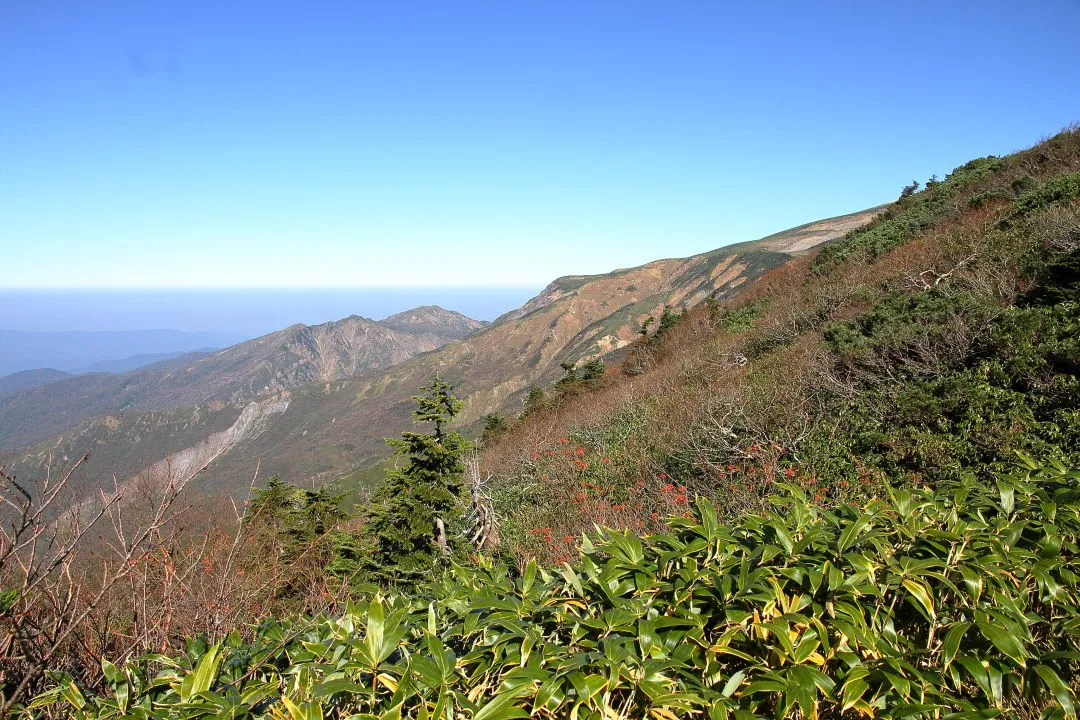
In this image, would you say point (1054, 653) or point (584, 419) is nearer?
point (1054, 653)

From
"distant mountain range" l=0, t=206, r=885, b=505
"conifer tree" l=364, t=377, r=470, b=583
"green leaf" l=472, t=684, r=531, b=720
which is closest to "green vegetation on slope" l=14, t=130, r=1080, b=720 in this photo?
"green leaf" l=472, t=684, r=531, b=720

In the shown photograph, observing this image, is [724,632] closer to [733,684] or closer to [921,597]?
[733,684]

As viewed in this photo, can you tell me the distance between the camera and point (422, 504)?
29.9ft

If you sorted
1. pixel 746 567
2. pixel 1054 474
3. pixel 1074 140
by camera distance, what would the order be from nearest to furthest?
pixel 746 567 → pixel 1054 474 → pixel 1074 140

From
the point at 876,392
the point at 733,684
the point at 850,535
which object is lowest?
the point at 876,392

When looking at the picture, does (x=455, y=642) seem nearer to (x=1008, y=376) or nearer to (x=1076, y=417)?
(x=1076, y=417)

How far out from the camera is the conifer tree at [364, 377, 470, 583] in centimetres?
884

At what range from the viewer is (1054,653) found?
4.31 ft

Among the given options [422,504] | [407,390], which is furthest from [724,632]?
[407,390]

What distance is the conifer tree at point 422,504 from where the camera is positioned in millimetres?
8836

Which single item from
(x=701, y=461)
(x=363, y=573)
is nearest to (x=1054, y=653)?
(x=701, y=461)

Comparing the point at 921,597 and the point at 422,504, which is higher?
the point at 921,597

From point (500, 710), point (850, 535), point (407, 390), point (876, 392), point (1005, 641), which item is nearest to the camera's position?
point (500, 710)

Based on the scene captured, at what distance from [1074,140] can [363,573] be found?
2029cm
